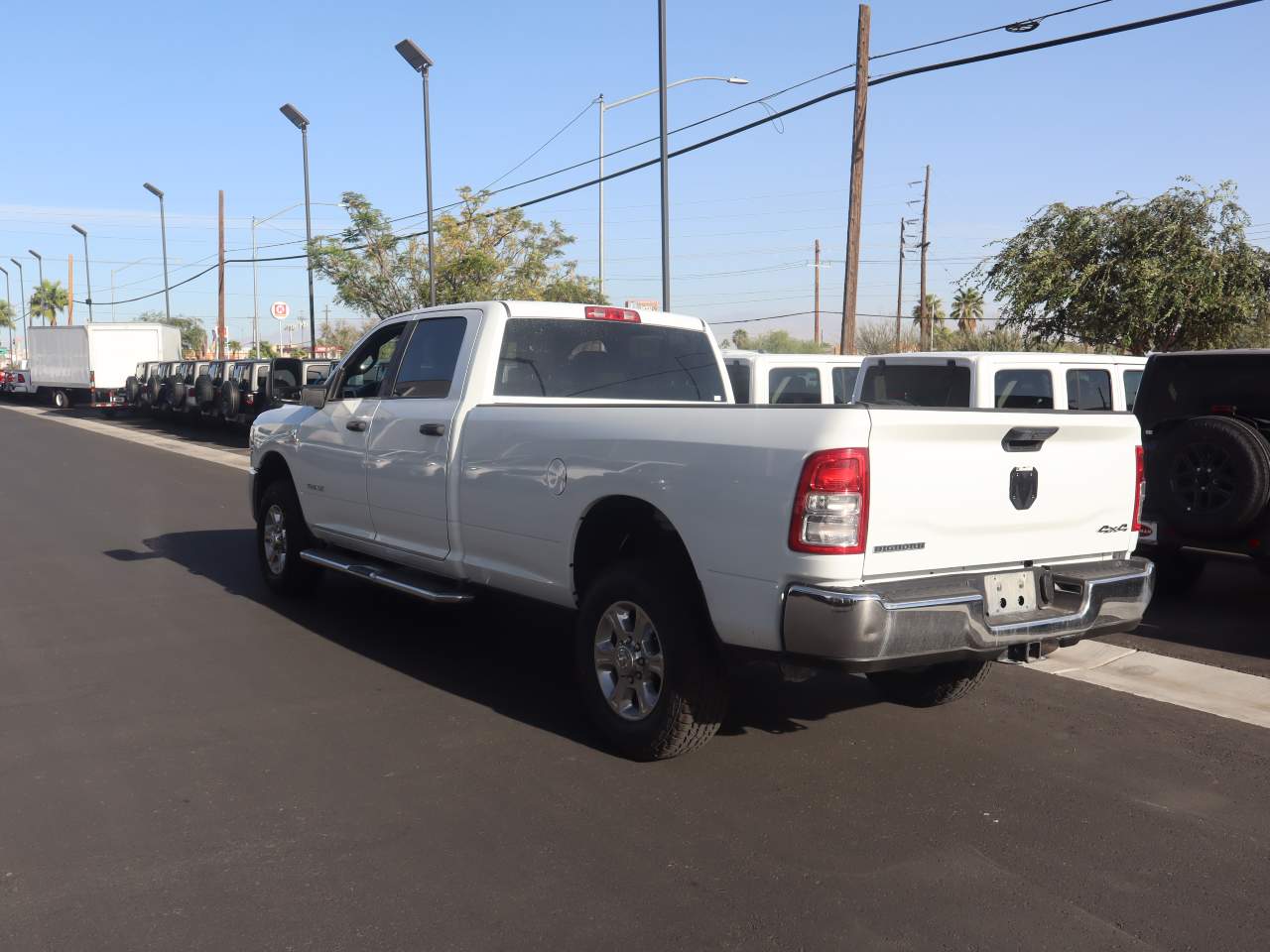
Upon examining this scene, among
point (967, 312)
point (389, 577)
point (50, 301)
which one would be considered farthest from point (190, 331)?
point (389, 577)

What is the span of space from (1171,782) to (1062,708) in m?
1.11

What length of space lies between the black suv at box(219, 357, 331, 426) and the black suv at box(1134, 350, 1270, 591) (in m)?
18.0

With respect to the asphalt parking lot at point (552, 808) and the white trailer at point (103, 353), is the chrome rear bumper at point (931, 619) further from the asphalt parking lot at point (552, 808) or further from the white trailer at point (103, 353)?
the white trailer at point (103, 353)

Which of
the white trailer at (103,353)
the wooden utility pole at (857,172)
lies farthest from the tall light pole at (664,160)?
the white trailer at (103,353)

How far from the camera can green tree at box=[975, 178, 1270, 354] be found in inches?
821

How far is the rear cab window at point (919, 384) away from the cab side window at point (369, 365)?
14.8ft

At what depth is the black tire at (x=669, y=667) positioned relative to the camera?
15.5ft

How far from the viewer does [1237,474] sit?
292 inches

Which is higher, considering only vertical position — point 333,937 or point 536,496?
point 536,496

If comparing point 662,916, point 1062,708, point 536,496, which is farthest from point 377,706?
point 1062,708

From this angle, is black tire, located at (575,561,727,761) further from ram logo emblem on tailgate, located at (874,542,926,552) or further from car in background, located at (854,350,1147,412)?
car in background, located at (854,350,1147,412)

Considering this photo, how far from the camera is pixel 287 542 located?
27.0ft

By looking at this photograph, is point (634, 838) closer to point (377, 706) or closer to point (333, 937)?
point (333, 937)

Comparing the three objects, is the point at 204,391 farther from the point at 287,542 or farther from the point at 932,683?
the point at 932,683
